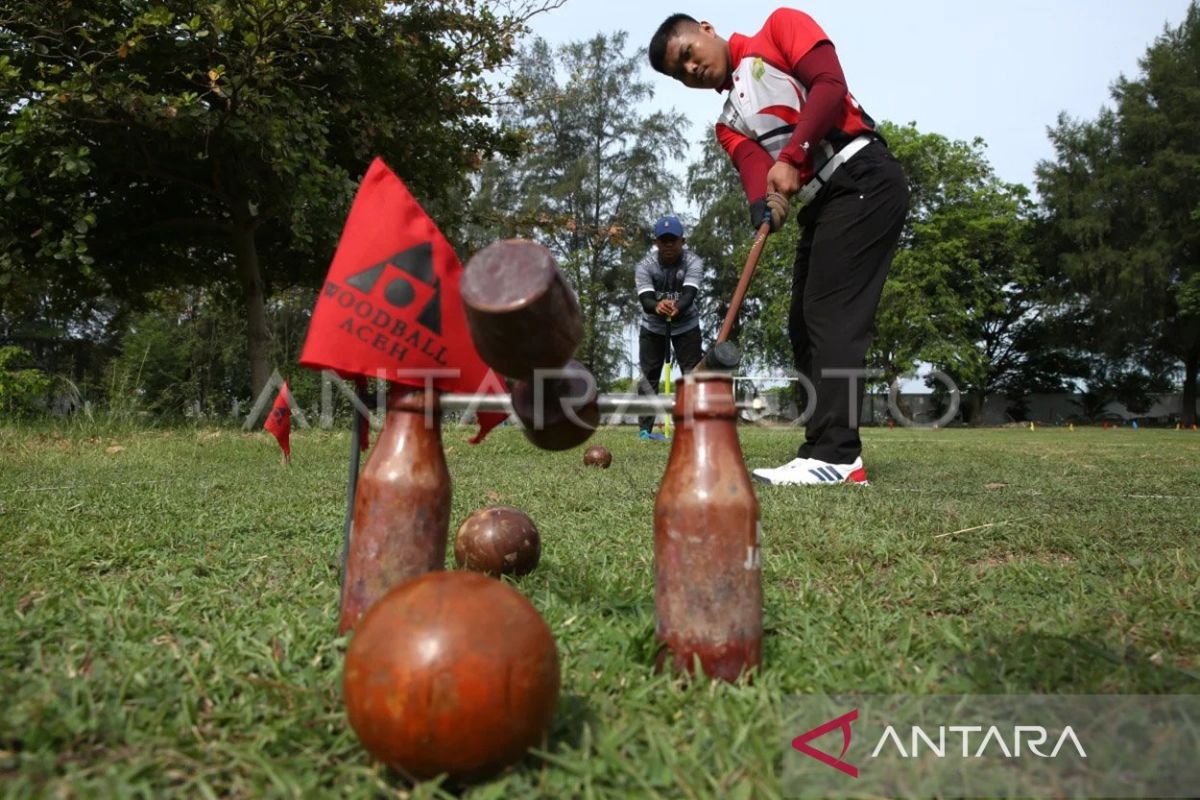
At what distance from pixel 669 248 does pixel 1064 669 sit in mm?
7427

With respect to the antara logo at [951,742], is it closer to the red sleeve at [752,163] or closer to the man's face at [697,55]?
the red sleeve at [752,163]

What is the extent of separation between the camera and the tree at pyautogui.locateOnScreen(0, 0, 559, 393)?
8.55 metres

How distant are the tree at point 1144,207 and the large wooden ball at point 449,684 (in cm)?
3678

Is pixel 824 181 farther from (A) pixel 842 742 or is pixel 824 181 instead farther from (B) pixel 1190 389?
(B) pixel 1190 389

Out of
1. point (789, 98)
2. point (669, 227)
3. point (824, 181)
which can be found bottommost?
point (824, 181)

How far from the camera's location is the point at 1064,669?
1.53 meters

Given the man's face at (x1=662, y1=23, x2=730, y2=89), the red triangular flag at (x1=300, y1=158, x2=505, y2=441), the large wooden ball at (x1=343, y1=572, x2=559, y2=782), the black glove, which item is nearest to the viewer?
the large wooden ball at (x1=343, y1=572, x2=559, y2=782)

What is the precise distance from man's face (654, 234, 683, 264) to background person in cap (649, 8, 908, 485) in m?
3.99

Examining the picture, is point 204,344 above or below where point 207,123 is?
below

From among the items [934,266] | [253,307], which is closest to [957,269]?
[934,266]

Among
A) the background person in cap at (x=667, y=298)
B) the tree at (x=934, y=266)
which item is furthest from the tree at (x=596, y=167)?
the background person in cap at (x=667, y=298)

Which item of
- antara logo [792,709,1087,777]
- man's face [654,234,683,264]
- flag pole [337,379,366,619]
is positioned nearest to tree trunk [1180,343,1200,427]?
man's face [654,234,683,264]

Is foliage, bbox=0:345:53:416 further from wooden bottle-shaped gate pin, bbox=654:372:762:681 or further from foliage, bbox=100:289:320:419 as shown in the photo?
wooden bottle-shaped gate pin, bbox=654:372:762:681

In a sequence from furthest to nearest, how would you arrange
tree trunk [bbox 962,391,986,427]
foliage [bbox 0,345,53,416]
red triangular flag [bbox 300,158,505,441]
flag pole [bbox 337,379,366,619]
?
tree trunk [bbox 962,391,986,427], foliage [bbox 0,345,53,416], flag pole [bbox 337,379,366,619], red triangular flag [bbox 300,158,505,441]
